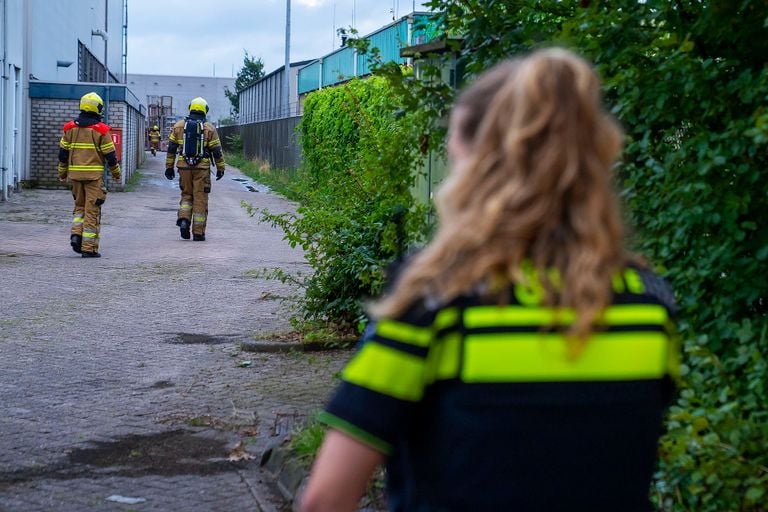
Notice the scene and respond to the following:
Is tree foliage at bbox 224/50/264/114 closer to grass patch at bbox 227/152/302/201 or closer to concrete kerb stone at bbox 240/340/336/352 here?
grass patch at bbox 227/152/302/201

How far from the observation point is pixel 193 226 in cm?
1777

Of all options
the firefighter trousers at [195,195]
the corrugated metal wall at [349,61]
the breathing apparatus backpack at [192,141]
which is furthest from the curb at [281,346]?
the breathing apparatus backpack at [192,141]

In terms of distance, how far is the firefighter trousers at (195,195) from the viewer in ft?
55.7

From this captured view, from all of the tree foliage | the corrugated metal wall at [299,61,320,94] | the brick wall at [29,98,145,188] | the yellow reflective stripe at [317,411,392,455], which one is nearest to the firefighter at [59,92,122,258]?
the yellow reflective stripe at [317,411,392,455]

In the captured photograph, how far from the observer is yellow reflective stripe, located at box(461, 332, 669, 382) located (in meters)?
1.83

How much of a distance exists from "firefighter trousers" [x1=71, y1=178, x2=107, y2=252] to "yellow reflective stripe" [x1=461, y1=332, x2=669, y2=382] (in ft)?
45.1

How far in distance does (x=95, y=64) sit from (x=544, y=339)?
53.4 metres

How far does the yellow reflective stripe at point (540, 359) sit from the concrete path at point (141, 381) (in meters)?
3.75

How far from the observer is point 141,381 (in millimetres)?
7910

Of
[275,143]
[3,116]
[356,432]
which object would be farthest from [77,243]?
[275,143]

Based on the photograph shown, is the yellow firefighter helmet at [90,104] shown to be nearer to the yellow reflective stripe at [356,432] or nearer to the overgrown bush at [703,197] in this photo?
the overgrown bush at [703,197]

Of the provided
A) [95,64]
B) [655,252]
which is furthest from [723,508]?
[95,64]

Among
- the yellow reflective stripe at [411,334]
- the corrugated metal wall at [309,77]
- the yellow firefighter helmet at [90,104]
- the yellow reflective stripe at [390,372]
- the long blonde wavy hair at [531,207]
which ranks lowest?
the yellow reflective stripe at [390,372]

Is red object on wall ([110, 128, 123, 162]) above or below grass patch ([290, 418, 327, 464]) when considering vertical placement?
above
